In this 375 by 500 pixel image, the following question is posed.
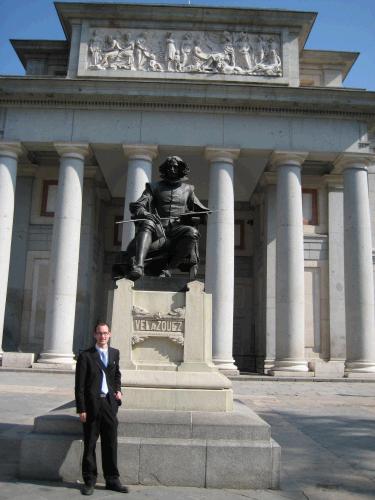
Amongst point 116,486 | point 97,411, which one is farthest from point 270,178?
point 116,486

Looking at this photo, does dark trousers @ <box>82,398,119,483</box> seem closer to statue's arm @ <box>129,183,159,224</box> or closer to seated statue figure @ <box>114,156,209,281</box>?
seated statue figure @ <box>114,156,209,281</box>

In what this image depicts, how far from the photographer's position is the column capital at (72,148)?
83.9 ft

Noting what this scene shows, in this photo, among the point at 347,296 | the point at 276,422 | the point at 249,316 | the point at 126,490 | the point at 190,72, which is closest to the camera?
the point at 126,490

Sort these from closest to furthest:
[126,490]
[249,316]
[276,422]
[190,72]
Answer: [126,490], [276,422], [190,72], [249,316]

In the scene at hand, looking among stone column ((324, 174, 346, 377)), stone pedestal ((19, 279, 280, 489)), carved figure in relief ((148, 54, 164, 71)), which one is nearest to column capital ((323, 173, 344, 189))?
stone column ((324, 174, 346, 377))

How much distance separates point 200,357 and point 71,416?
1982 millimetres

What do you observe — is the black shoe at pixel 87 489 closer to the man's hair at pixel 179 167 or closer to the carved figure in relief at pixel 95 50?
the man's hair at pixel 179 167

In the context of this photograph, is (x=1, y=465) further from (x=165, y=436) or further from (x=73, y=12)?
(x=73, y=12)

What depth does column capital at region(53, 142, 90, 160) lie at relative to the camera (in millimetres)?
25578

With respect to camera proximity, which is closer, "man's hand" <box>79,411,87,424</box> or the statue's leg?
"man's hand" <box>79,411,87,424</box>

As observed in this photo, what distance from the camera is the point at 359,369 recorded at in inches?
949

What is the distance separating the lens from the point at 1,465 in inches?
271

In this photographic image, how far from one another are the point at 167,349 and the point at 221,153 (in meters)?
19.0

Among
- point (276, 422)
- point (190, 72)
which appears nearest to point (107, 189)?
point (190, 72)
